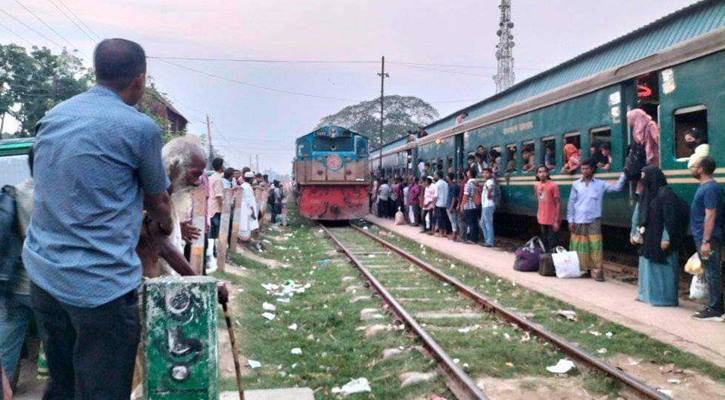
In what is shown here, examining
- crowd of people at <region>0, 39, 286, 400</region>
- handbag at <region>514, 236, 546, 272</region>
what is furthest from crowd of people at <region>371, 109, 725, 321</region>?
crowd of people at <region>0, 39, 286, 400</region>

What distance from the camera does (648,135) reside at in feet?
29.5

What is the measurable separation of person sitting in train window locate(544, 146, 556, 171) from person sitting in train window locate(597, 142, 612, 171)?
193 centimetres

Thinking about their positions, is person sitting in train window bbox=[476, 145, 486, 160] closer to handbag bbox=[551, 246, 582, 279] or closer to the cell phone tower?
handbag bbox=[551, 246, 582, 279]

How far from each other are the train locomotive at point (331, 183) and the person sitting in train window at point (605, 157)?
12.8m

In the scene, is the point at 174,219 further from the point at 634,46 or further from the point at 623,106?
the point at 634,46

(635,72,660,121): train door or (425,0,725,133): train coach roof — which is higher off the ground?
(425,0,725,133): train coach roof

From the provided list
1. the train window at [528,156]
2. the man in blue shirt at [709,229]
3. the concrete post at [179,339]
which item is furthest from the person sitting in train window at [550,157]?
the concrete post at [179,339]

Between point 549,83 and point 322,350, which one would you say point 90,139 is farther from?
point 549,83

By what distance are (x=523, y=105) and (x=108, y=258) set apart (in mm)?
12899

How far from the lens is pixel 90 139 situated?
87.9 inches

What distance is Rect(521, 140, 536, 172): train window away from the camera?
1356 centimetres

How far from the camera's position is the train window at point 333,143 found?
23.7 m

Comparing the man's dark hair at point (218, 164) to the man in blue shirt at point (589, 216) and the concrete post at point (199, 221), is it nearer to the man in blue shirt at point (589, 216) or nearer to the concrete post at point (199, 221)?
the concrete post at point (199, 221)

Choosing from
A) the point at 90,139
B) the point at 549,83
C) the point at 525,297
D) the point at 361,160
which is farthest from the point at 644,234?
the point at 361,160
